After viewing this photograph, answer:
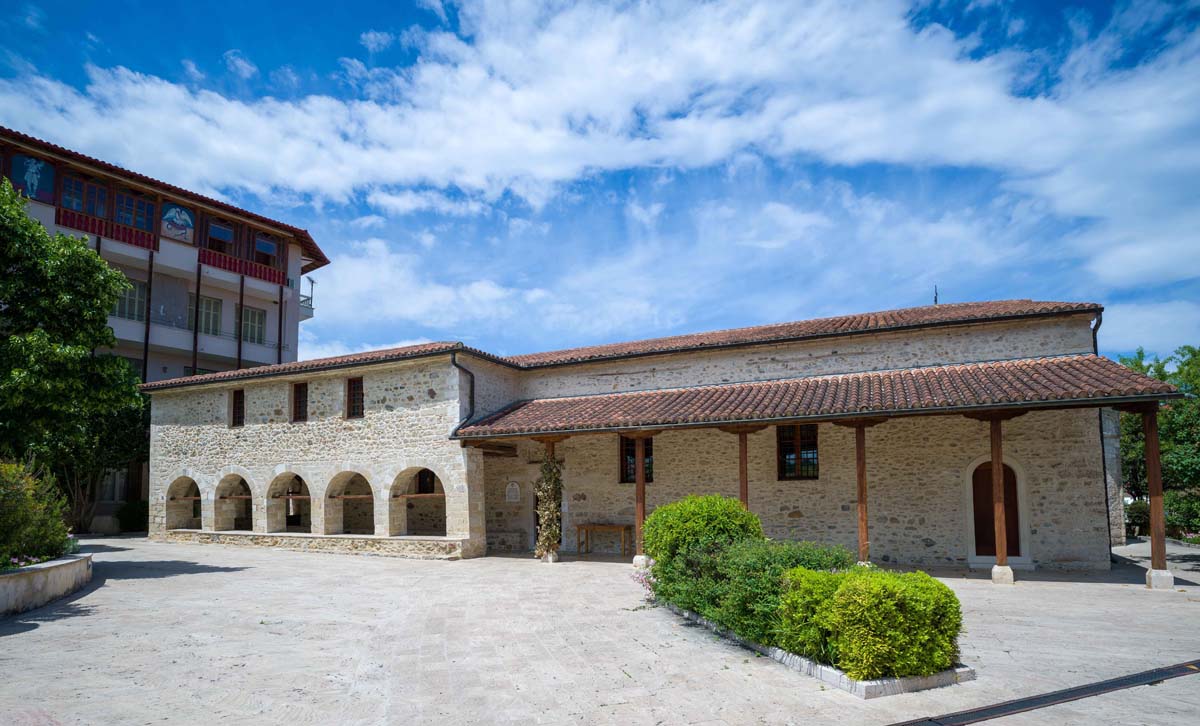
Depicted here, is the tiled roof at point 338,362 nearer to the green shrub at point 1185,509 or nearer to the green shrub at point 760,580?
the green shrub at point 760,580

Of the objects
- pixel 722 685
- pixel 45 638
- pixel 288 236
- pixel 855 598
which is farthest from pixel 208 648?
pixel 288 236

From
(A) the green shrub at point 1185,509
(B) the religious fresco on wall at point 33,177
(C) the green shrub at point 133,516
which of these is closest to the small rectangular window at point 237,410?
(C) the green shrub at point 133,516

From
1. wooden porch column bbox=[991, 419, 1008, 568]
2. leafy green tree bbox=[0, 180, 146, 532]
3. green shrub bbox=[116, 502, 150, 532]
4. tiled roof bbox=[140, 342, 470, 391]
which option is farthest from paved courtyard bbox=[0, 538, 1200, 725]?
green shrub bbox=[116, 502, 150, 532]

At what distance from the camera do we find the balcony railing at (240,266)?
2591 centimetres

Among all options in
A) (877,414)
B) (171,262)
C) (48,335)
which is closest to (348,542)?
(48,335)

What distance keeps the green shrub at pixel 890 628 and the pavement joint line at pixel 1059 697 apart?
1.96ft

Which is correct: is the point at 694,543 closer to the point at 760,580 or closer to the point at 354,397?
the point at 760,580

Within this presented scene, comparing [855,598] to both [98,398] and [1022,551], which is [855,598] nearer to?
[1022,551]

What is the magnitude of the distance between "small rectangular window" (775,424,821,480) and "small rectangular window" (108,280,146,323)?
72.5ft

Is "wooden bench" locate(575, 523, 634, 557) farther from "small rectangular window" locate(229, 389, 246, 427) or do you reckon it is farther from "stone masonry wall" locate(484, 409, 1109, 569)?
"small rectangular window" locate(229, 389, 246, 427)

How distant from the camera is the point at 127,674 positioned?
634cm

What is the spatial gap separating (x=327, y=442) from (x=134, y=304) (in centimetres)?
1269

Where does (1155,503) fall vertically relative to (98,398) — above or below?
below

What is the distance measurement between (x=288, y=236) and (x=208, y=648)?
2489 centimetres
